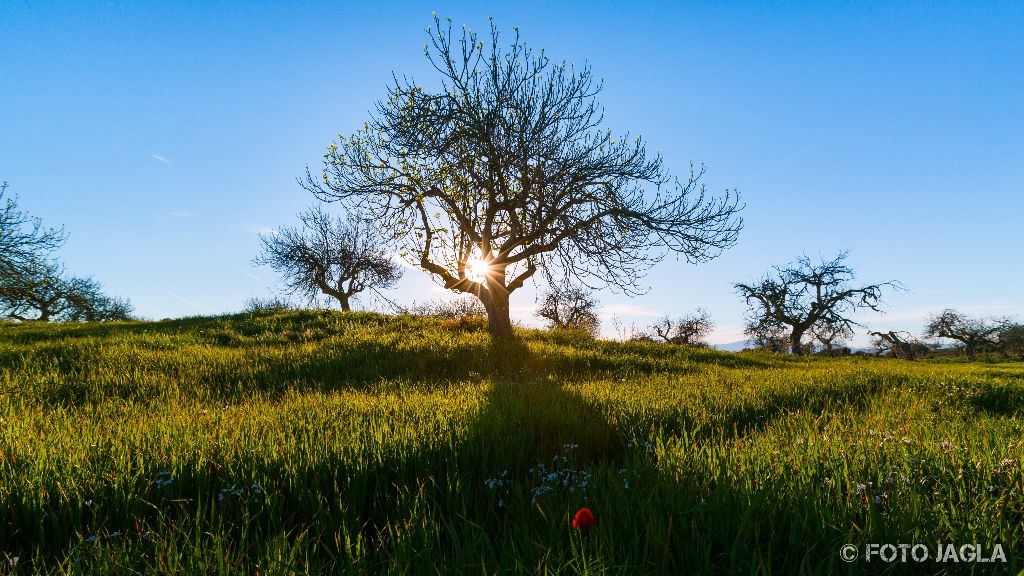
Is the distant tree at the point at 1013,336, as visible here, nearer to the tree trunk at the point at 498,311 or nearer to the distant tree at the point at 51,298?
the tree trunk at the point at 498,311

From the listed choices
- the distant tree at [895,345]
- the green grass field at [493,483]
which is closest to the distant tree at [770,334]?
the distant tree at [895,345]

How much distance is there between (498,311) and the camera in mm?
15617

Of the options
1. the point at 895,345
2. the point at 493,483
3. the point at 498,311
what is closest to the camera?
the point at 493,483

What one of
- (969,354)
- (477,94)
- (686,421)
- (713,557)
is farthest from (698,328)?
(713,557)

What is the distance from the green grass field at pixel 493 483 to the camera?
2.04 metres

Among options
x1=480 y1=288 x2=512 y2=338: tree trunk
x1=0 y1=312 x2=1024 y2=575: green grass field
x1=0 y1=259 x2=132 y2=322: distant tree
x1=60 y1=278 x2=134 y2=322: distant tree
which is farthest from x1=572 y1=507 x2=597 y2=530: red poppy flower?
x1=60 y1=278 x2=134 y2=322: distant tree

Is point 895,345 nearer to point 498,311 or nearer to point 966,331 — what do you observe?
point 966,331

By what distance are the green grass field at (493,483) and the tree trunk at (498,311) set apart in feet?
26.3

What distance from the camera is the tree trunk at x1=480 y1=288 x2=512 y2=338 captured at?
50.8ft

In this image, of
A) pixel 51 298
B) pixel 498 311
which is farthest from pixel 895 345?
pixel 51 298

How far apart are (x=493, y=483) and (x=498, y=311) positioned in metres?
12.7

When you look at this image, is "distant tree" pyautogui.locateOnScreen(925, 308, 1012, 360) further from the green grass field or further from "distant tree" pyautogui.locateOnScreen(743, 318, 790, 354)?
the green grass field

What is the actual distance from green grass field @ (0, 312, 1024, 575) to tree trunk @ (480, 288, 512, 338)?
315 inches

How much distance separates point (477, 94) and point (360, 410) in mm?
10331
